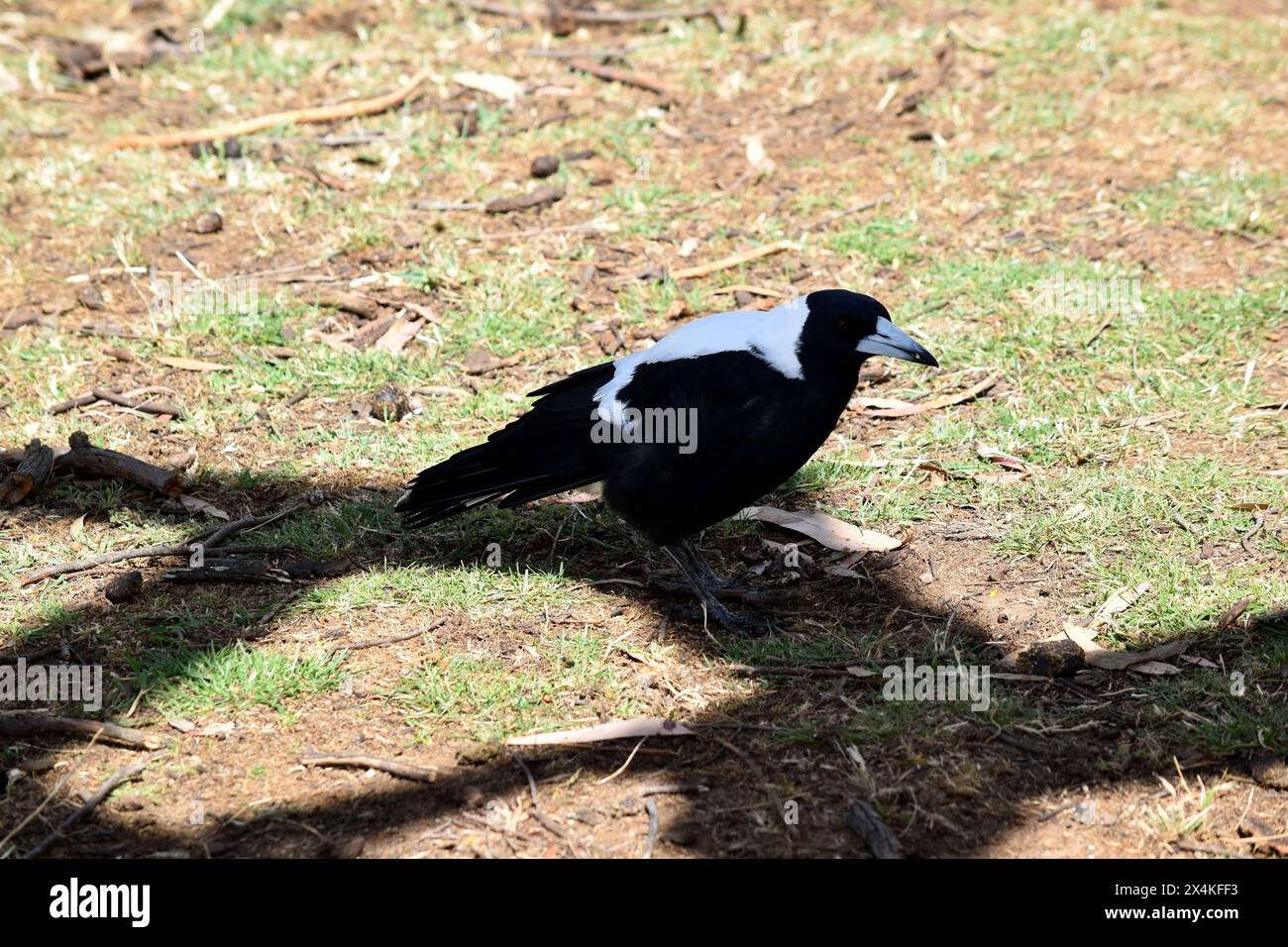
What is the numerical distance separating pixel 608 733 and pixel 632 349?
7.75 feet

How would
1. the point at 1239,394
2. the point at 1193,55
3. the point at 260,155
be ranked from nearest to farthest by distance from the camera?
the point at 1239,394
the point at 260,155
the point at 1193,55

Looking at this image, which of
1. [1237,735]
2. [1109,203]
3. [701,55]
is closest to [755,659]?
[1237,735]

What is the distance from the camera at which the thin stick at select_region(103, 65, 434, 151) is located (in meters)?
6.80

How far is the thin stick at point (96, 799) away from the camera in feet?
9.46

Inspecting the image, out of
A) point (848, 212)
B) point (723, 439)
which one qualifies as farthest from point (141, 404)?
point (848, 212)

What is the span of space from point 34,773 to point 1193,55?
7.04 metres

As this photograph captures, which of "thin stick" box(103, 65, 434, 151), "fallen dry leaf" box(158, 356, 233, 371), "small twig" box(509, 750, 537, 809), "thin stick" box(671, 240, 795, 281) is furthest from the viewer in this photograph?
"thin stick" box(103, 65, 434, 151)

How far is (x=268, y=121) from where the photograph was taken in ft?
22.7

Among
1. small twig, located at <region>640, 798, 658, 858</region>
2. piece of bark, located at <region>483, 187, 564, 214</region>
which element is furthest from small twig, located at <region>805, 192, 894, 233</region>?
small twig, located at <region>640, 798, 658, 858</region>

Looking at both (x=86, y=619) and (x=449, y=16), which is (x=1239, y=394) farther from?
(x=449, y=16)

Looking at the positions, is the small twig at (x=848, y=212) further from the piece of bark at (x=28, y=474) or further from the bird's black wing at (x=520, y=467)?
the piece of bark at (x=28, y=474)

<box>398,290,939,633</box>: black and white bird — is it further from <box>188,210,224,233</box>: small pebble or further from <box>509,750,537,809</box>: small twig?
<box>188,210,224,233</box>: small pebble

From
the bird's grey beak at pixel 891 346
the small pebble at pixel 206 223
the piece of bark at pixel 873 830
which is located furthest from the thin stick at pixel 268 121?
the piece of bark at pixel 873 830
